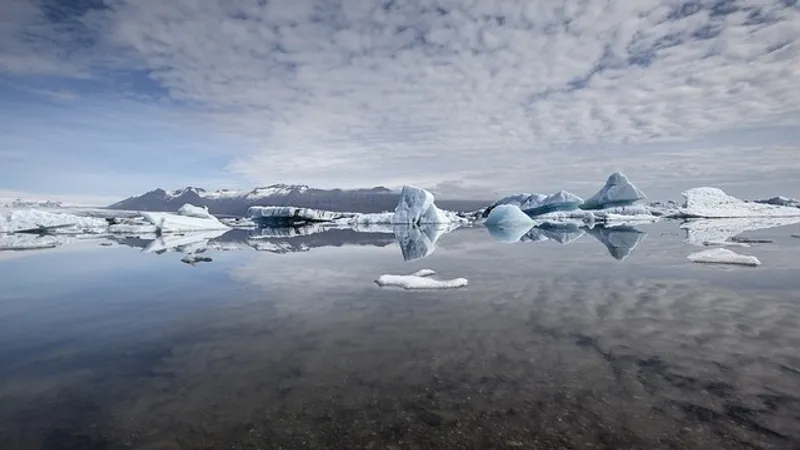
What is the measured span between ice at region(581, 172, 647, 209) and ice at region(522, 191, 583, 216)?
3.68 metres

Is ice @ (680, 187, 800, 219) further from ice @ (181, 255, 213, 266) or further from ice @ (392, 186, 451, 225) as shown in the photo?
ice @ (181, 255, 213, 266)

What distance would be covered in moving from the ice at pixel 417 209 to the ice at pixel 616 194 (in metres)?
19.3

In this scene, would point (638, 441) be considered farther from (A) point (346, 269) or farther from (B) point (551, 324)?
(A) point (346, 269)

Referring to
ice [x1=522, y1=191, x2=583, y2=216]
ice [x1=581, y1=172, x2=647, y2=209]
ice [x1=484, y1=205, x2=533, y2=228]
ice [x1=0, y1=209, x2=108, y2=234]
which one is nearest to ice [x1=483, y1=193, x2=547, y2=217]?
ice [x1=522, y1=191, x2=583, y2=216]

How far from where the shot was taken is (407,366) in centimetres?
404

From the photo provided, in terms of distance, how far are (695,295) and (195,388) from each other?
7.63m

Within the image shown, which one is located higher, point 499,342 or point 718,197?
point 718,197

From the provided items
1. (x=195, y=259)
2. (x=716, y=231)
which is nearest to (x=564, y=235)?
(x=716, y=231)

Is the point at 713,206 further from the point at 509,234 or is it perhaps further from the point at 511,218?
the point at 509,234

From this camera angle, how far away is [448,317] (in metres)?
5.82

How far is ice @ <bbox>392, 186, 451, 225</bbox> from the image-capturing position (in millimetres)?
37094

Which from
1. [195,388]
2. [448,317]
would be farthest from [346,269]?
[195,388]

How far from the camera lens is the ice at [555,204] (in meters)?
42.9

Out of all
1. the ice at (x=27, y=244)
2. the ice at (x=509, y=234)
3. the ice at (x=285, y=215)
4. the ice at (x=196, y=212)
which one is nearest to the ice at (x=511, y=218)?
the ice at (x=509, y=234)
